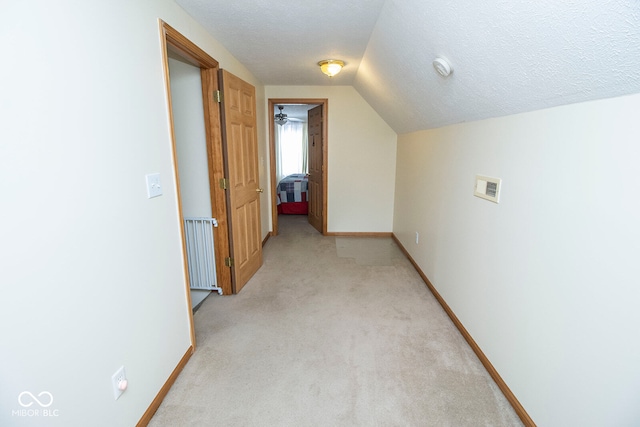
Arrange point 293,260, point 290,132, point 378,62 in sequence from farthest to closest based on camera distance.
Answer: point 290,132, point 293,260, point 378,62

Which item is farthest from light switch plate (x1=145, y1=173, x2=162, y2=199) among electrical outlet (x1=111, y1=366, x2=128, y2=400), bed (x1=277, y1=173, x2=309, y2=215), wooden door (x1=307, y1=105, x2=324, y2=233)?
bed (x1=277, y1=173, x2=309, y2=215)

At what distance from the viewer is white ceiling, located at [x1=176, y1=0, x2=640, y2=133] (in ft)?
3.19

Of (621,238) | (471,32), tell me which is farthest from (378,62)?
(621,238)

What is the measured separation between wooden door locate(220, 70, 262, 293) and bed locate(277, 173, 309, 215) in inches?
113

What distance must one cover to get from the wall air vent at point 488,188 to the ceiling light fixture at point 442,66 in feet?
2.24

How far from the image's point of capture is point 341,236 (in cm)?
479

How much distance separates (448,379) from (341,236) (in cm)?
308

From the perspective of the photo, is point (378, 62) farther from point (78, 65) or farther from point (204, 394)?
point (204, 394)

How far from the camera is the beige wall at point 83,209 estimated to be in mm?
901

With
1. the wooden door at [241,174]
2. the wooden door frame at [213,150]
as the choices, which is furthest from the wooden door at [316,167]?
the wooden door frame at [213,150]

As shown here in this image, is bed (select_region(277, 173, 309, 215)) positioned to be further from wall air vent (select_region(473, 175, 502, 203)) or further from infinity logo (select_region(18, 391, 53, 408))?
infinity logo (select_region(18, 391, 53, 408))

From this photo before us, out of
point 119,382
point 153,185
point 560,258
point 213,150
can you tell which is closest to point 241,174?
point 213,150

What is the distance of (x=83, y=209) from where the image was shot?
114 centimetres

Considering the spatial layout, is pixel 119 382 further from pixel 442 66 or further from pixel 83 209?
pixel 442 66
